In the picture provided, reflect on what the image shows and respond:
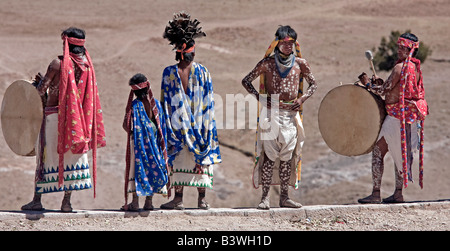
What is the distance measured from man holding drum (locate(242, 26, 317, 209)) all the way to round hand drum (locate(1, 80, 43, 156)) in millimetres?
2263

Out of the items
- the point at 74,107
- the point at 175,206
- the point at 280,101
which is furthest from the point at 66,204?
the point at 280,101

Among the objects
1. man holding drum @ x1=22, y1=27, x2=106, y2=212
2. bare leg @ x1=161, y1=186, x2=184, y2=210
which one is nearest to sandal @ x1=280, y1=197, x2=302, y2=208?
bare leg @ x1=161, y1=186, x2=184, y2=210

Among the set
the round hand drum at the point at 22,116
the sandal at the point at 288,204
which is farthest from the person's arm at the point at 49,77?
the sandal at the point at 288,204

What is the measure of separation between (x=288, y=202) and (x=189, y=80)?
1.76m

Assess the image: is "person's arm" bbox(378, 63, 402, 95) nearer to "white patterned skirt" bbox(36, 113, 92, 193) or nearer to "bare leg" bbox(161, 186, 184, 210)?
"bare leg" bbox(161, 186, 184, 210)

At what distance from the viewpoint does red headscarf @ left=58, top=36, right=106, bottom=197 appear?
8.67 meters

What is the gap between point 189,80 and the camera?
9.34 m

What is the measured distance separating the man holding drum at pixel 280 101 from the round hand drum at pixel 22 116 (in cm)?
226

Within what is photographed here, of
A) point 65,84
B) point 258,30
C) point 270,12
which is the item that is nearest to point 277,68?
point 65,84

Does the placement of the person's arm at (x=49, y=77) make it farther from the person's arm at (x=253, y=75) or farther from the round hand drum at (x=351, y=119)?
the round hand drum at (x=351, y=119)

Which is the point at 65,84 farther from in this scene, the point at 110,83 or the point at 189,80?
the point at 110,83

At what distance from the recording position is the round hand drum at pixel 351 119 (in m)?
9.92

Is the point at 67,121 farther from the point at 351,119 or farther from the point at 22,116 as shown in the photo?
the point at 351,119

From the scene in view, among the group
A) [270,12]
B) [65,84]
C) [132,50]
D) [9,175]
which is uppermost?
[270,12]
